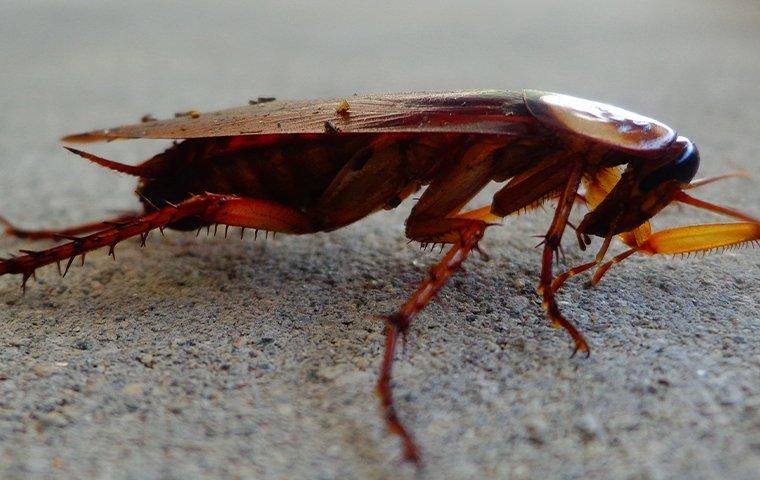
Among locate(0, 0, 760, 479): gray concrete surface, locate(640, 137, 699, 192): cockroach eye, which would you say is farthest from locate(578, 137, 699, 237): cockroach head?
locate(0, 0, 760, 479): gray concrete surface

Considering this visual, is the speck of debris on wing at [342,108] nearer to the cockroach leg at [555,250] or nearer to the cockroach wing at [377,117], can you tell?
the cockroach wing at [377,117]

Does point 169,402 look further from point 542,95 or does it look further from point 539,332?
point 542,95

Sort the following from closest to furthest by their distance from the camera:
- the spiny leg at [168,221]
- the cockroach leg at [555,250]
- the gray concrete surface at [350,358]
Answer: the gray concrete surface at [350,358] → the cockroach leg at [555,250] → the spiny leg at [168,221]

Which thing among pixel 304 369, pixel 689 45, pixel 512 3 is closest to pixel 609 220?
pixel 304 369

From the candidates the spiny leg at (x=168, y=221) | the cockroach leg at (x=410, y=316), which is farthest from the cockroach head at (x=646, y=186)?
the spiny leg at (x=168, y=221)

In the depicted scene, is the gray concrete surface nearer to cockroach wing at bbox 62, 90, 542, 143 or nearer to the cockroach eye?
the cockroach eye
